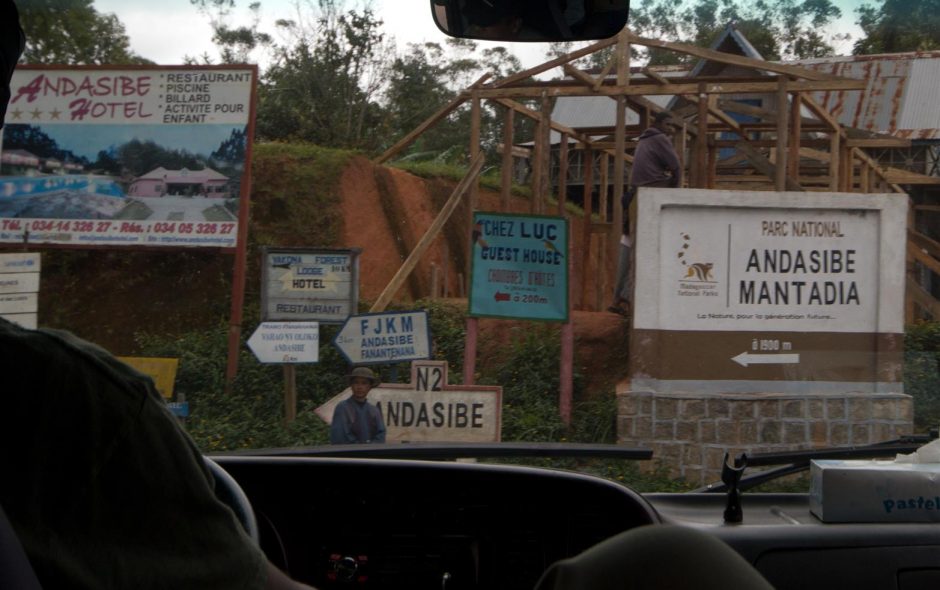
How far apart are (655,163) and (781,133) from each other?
1.01 m

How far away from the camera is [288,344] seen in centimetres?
656

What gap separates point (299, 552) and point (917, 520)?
4.80ft

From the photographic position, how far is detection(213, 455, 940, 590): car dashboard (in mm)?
2674

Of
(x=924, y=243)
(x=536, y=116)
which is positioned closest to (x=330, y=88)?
(x=536, y=116)

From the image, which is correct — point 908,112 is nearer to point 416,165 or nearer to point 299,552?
point 299,552

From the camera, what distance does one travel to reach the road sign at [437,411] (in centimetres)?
441

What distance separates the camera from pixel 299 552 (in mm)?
2748

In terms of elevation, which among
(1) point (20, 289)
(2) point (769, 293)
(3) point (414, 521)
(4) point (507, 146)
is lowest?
(3) point (414, 521)

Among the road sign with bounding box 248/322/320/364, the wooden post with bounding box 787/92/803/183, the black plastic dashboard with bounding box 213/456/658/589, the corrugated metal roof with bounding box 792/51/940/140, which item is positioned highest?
the wooden post with bounding box 787/92/803/183

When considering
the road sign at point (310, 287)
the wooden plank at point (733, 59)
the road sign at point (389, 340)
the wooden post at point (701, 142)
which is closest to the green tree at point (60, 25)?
the road sign at point (389, 340)

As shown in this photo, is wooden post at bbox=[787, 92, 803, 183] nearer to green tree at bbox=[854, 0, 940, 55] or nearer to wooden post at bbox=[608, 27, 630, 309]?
wooden post at bbox=[608, 27, 630, 309]

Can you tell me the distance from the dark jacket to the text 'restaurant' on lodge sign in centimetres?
314

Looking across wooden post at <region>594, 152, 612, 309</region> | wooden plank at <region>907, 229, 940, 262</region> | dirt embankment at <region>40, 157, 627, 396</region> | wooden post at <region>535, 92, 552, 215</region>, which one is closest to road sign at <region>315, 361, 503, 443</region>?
dirt embankment at <region>40, 157, 627, 396</region>

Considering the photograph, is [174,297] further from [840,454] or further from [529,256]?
[840,454]
